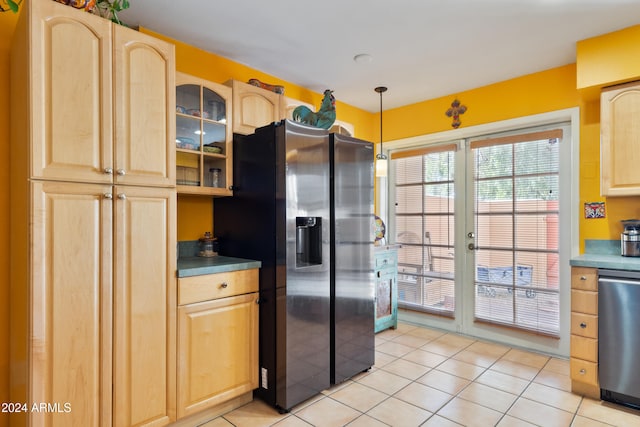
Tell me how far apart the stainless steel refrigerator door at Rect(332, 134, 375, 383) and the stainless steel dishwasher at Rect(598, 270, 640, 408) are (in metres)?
1.55

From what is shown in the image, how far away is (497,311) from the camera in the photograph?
11.3 feet

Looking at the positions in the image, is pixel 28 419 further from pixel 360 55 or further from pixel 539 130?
pixel 539 130

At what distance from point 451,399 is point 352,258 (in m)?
1.16

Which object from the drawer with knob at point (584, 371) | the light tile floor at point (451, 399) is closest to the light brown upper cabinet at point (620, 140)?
the drawer with knob at point (584, 371)

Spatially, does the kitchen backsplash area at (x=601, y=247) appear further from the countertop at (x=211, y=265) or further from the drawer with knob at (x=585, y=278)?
the countertop at (x=211, y=265)

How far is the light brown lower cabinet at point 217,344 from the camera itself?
6.49ft

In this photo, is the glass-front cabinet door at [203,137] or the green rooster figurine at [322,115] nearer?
the glass-front cabinet door at [203,137]

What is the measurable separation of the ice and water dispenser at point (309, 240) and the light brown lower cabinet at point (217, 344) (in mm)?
391

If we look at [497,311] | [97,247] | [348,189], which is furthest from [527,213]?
[97,247]

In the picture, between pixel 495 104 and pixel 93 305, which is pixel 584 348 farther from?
pixel 93 305

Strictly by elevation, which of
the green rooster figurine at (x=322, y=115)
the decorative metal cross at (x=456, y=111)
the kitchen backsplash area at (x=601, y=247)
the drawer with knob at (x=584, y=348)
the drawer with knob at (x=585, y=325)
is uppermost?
Answer: the decorative metal cross at (x=456, y=111)

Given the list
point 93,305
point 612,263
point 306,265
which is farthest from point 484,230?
point 93,305

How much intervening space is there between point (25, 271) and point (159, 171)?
0.74m

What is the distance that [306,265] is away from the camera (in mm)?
2371
